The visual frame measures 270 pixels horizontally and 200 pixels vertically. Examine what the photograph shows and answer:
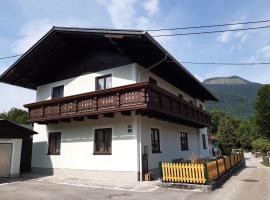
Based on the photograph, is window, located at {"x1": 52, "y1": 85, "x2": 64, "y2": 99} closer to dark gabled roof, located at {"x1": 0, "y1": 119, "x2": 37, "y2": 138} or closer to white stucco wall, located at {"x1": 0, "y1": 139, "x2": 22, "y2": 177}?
dark gabled roof, located at {"x1": 0, "y1": 119, "x2": 37, "y2": 138}

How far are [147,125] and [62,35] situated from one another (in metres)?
8.19

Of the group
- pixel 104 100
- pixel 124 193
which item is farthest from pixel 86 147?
pixel 124 193

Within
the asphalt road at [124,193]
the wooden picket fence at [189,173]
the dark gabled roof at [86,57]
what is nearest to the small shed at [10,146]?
the asphalt road at [124,193]

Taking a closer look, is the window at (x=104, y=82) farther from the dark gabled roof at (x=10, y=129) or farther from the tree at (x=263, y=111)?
the tree at (x=263, y=111)

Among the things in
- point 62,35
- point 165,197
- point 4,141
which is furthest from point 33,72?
point 165,197

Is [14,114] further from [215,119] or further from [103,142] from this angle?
[215,119]

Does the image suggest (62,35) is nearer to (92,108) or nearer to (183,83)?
(92,108)

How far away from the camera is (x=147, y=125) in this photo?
1512 cm

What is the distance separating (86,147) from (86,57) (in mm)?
6218

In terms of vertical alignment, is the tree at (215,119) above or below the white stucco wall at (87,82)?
above

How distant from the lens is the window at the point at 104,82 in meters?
16.1

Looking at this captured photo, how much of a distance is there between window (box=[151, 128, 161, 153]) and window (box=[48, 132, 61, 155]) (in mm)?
6649

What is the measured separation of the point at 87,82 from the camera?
17.0 metres

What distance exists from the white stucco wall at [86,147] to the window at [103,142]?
254 mm
